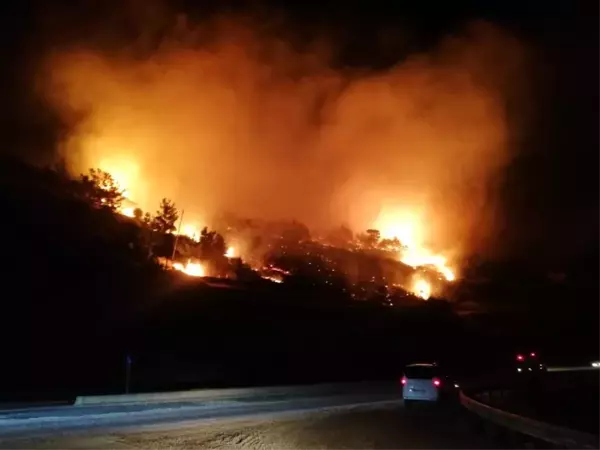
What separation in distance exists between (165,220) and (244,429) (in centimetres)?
5200

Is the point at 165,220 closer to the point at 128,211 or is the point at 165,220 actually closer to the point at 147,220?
the point at 147,220

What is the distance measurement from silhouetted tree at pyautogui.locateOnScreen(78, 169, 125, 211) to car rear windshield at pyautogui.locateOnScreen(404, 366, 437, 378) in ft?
146

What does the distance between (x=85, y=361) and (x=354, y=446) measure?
25.6 meters

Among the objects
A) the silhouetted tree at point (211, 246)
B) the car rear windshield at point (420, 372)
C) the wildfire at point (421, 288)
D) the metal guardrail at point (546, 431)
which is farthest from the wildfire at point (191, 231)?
the metal guardrail at point (546, 431)

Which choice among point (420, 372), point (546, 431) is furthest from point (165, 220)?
point (546, 431)

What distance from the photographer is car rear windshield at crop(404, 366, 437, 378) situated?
25062 millimetres

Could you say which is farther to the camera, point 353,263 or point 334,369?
point 353,263

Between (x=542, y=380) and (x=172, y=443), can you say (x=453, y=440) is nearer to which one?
(x=172, y=443)

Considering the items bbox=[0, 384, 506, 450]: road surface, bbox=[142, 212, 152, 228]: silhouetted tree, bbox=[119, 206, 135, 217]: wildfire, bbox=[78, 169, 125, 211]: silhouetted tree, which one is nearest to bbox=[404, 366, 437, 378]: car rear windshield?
bbox=[0, 384, 506, 450]: road surface

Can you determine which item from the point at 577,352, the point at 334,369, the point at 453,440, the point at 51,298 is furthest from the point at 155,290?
the point at 577,352

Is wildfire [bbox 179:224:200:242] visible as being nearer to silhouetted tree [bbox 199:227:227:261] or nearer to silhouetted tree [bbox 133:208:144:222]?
silhouetted tree [bbox 199:227:227:261]

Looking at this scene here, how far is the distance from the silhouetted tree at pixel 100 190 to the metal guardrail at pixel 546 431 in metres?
52.4

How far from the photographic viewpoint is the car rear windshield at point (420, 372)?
2506 cm

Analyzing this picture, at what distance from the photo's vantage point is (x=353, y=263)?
3292 inches
